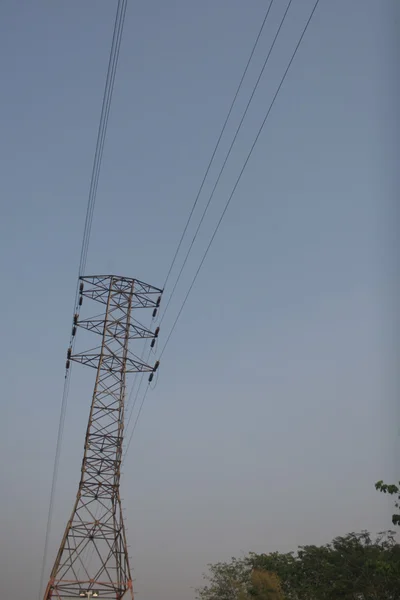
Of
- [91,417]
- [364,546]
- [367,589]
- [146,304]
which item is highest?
[146,304]

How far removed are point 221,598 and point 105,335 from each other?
101 feet

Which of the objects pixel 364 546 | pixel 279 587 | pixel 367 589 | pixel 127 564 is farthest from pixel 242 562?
pixel 127 564

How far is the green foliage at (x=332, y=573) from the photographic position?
104 feet

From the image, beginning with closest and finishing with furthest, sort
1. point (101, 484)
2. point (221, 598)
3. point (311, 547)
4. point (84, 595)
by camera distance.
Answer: point (84, 595)
point (101, 484)
point (311, 547)
point (221, 598)

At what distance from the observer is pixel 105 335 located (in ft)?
98.8

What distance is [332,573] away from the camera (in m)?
34.5

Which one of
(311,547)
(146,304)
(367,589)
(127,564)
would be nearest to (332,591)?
(367,589)

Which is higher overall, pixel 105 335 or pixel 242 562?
pixel 105 335

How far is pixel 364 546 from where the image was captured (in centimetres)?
3694

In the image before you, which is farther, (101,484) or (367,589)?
(367,589)

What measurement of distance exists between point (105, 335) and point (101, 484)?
7297 millimetres

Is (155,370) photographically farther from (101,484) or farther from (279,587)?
(279,587)

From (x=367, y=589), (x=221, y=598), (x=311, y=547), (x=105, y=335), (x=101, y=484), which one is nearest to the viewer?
(x=101, y=484)

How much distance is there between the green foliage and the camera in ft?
104
